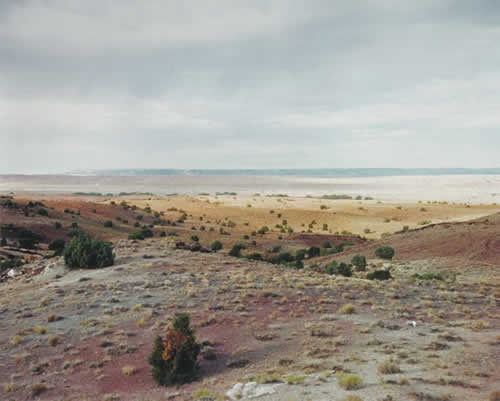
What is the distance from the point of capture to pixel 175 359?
378 inches

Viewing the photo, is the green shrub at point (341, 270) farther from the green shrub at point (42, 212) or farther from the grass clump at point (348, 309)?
the green shrub at point (42, 212)

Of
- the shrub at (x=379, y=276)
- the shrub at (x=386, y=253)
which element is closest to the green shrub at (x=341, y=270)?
the shrub at (x=379, y=276)

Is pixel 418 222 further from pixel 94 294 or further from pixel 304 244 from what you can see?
pixel 94 294

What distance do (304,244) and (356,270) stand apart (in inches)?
635

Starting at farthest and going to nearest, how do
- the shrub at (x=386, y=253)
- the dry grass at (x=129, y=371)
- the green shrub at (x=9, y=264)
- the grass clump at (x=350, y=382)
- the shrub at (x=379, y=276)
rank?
the shrub at (x=386, y=253)
the green shrub at (x=9, y=264)
the shrub at (x=379, y=276)
the dry grass at (x=129, y=371)
the grass clump at (x=350, y=382)

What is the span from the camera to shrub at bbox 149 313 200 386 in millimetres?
9570

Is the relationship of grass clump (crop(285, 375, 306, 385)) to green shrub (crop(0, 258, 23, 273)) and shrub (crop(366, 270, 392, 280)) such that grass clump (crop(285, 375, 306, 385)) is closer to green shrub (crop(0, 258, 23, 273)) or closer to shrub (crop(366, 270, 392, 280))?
shrub (crop(366, 270, 392, 280))

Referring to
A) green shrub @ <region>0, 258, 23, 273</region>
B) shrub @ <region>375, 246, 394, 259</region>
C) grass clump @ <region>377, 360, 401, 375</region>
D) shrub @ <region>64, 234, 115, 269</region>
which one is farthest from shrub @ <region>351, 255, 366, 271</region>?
green shrub @ <region>0, 258, 23, 273</region>

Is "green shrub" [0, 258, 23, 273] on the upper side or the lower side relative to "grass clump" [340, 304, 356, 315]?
lower

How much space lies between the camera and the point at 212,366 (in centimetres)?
1034

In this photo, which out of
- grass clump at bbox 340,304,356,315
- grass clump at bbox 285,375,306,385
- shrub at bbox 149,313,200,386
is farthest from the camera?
grass clump at bbox 340,304,356,315

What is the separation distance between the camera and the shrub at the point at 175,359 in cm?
957

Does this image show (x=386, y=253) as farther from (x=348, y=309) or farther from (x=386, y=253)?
(x=348, y=309)

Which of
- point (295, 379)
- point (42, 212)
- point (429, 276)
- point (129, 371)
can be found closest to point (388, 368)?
point (295, 379)
